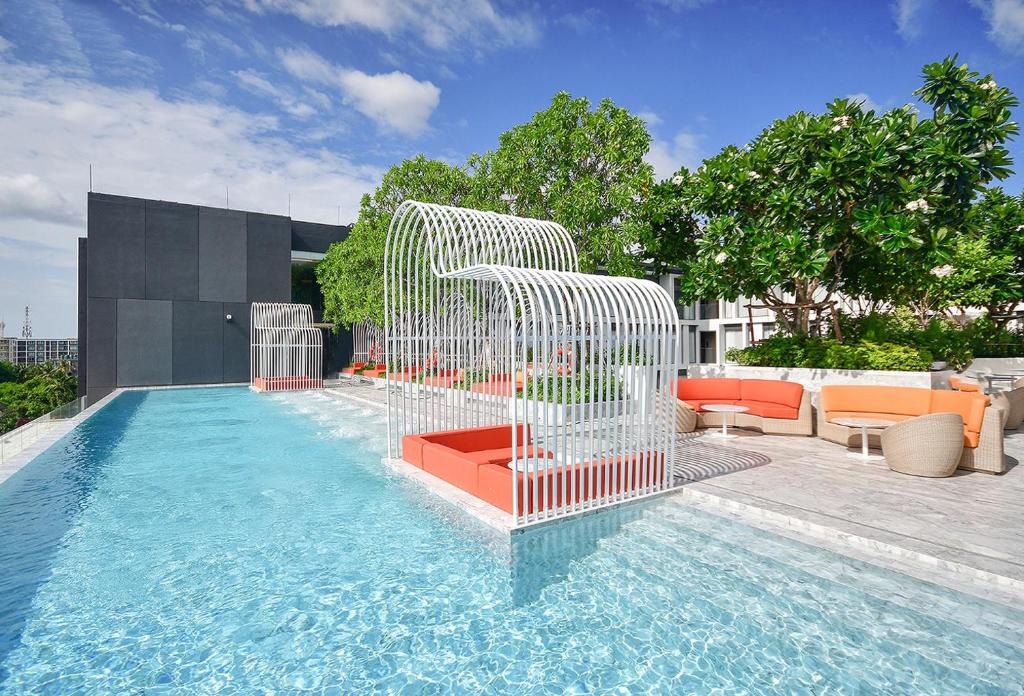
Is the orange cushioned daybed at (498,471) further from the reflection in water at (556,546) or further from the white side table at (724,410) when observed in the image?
the white side table at (724,410)

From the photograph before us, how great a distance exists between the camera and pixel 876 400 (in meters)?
8.27

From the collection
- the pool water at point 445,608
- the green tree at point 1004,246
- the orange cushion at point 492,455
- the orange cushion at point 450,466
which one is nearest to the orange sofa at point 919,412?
the pool water at point 445,608

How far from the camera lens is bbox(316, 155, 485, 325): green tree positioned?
59.4ft

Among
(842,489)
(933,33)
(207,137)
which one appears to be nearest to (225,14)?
(207,137)

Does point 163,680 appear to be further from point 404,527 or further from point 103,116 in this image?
point 103,116

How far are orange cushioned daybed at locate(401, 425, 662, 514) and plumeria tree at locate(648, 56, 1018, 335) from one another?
6.40m

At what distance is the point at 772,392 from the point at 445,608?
786 centimetres

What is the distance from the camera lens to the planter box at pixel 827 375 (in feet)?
31.2

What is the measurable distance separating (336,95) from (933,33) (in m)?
15.7

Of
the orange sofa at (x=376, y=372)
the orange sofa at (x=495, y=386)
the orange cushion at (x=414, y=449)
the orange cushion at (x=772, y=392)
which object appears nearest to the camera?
the orange cushion at (x=414, y=449)

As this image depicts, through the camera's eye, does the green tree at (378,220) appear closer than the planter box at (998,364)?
No

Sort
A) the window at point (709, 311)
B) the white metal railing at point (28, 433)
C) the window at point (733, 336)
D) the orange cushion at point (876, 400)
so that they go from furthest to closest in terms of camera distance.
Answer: the window at point (709, 311), the window at point (733, 336), the white metal railing at point (28, 433), the orange cushion at point (876, 400)

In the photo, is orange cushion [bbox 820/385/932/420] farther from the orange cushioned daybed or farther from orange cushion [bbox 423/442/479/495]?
orange cushion [bbox 423/442/479/495]

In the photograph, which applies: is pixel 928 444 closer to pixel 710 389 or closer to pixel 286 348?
pixel 710 389
